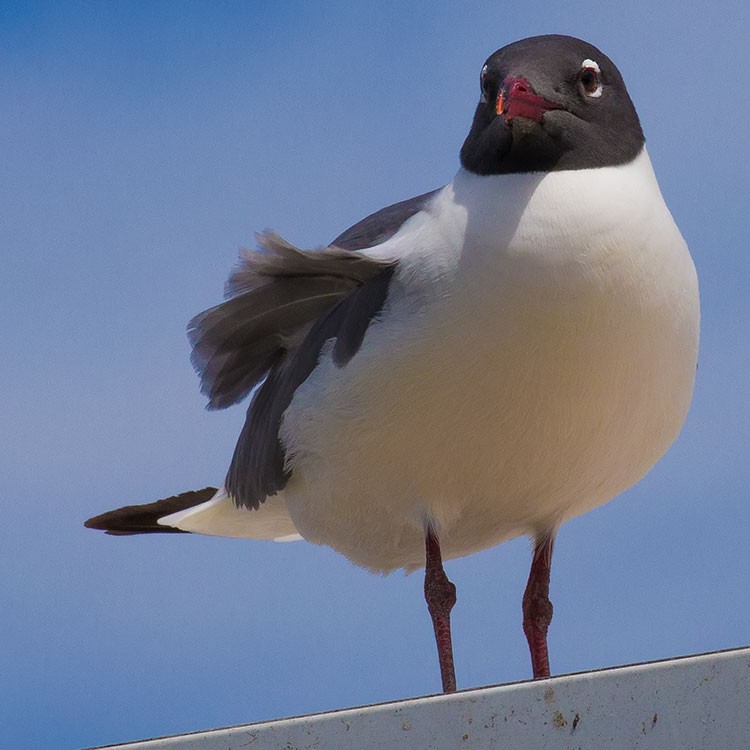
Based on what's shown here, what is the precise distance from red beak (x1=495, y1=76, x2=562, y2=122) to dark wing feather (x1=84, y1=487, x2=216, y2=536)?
8.41ft

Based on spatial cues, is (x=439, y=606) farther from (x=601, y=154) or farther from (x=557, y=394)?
(x=601, y=154)

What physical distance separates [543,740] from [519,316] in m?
1.51

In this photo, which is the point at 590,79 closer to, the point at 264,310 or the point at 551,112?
the point at 551,112

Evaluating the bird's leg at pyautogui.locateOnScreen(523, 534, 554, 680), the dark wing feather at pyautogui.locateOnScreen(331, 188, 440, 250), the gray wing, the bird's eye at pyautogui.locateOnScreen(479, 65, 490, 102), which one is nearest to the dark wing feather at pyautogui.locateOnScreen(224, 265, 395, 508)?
the gray wing

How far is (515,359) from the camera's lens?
394 centimetres

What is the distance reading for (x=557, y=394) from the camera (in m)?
4.02

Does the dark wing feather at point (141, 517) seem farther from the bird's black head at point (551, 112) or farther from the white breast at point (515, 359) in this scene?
the bird's black head at point (551, 112)

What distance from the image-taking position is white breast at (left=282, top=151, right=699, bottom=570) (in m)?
3.92

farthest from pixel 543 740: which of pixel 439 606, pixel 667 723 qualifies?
→ pixel 439 606

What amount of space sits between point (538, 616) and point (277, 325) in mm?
1362

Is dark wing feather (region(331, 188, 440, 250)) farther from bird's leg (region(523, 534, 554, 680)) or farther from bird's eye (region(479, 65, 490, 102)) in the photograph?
bird's leg (region(523, 534, 554, 680))

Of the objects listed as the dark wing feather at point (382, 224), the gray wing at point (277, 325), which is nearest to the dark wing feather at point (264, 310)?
the gray wing at point (277, 325)

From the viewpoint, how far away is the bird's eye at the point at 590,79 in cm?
418

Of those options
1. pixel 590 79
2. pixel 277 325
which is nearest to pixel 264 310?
pixel 277 325
